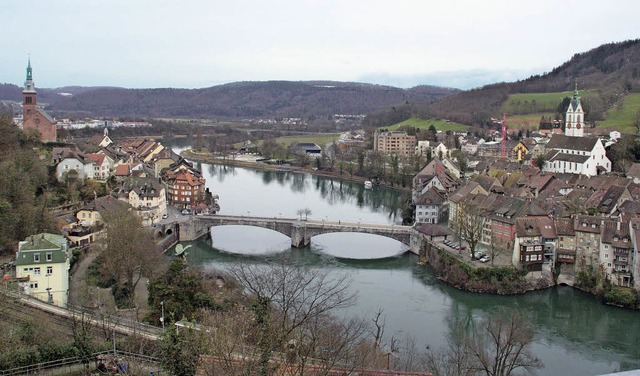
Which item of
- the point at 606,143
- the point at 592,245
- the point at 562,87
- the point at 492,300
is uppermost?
the point at 562,87

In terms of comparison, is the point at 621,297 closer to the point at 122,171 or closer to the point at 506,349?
the point at 506,349

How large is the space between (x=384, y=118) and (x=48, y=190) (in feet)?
220

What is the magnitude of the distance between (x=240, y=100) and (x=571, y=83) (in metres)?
96.8

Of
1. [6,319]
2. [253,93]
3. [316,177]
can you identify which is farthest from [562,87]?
[253,93]

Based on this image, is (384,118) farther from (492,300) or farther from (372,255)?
(492,300)

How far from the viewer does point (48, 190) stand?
93.6 ft

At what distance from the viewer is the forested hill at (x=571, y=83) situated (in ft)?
220

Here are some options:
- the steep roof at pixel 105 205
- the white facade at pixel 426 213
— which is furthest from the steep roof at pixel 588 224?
the steep roof at pixel 105 205

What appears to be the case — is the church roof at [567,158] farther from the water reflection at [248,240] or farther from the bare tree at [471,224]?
the water reflection at [248,240]

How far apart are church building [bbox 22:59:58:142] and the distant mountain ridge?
98.2m

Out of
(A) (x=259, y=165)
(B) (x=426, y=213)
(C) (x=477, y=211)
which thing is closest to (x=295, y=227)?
(B) (x=426, y=213)

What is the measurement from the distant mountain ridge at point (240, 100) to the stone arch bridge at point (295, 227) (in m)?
106

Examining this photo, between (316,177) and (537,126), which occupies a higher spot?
(537,126)

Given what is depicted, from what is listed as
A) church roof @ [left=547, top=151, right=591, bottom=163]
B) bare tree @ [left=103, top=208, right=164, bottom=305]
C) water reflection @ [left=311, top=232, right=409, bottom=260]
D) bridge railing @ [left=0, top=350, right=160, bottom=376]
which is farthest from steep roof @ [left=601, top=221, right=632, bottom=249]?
bridge railing @ [left=0, top=350, right=160, bottom=376]
